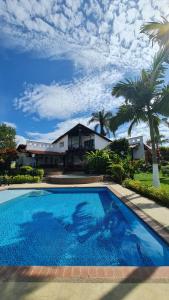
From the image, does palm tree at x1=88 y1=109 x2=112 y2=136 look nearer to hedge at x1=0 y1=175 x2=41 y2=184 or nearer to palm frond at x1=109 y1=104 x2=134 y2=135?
hedge at x1=0 y1=175 x2=41 y2=184

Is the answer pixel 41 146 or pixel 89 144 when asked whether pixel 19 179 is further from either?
pixel 89 144

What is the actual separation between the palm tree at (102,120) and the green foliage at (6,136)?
1972 centimetres

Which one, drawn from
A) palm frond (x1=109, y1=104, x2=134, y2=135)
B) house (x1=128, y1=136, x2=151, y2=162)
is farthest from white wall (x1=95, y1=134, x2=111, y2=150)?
palm frond (x1=109, y1=104, x2=134, y2=135)

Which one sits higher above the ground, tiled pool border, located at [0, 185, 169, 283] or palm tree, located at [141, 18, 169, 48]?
palm tree, located at [141, 18, 169, 48]

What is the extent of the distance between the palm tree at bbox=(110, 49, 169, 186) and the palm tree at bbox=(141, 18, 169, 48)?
4.27m

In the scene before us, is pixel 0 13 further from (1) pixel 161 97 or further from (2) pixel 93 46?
(1) pixel 161 97

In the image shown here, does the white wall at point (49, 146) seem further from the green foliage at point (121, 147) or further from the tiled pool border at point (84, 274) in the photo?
the tiled pool border at point (84, 274)

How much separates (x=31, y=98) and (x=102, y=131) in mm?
22355

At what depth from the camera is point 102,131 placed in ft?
153

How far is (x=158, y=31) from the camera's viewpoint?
35.8 ft

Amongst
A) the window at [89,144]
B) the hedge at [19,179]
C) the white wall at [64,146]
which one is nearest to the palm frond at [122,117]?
the hedge at [19,179]

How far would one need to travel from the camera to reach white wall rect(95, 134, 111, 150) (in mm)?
37062

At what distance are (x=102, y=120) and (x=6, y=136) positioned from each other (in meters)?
22.6

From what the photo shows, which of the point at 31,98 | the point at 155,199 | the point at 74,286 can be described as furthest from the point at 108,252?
the point at 31,98
